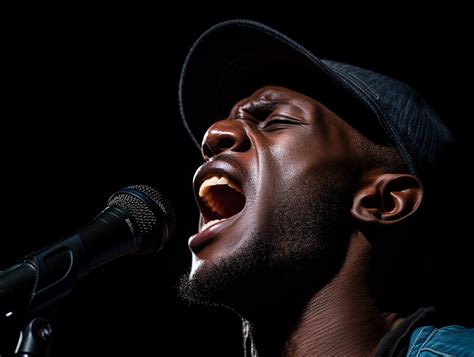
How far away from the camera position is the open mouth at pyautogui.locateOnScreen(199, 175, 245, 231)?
206cm

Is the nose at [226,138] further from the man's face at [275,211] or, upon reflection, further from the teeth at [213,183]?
the teeth at [213,183]

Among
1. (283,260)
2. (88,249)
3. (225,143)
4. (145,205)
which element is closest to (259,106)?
(225,143)

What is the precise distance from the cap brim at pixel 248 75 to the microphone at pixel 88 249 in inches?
31.9

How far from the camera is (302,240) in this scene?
5.96 ft

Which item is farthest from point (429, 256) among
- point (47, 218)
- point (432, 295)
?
point (47, 218)

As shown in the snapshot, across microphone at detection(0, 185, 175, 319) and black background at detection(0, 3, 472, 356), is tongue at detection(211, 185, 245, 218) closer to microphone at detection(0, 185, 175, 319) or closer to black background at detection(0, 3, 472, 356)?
microphone at detection(0, 185, 175, 319)

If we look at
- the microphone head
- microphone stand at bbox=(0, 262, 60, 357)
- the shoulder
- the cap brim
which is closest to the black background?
the cap brim

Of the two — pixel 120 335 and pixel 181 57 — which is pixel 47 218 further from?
pixel 181 57

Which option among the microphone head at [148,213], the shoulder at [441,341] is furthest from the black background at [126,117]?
the shoulder at [441,341]

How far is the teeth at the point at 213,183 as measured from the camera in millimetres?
1913

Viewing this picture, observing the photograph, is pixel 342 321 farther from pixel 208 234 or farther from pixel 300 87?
pixel 300 87

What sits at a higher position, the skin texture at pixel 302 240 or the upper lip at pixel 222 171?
the upper lip at pixel 222 171

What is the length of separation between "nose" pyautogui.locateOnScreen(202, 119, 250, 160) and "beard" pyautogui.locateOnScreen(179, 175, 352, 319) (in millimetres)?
266

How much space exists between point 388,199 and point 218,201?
0.61 m
